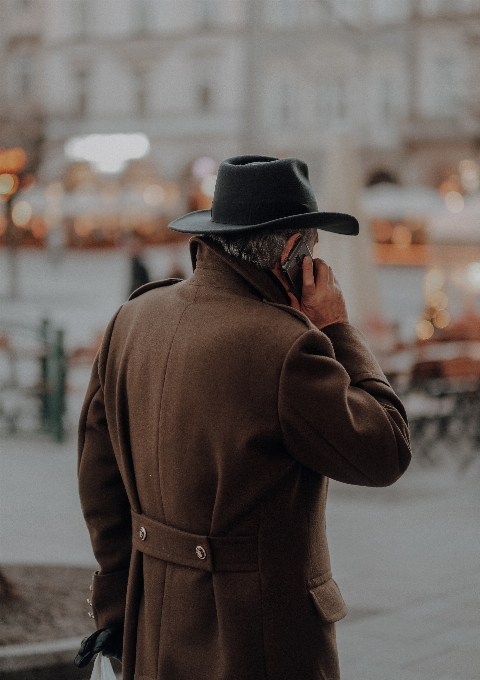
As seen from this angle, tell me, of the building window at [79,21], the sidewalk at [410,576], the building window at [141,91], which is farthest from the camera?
the building window at [79,21]

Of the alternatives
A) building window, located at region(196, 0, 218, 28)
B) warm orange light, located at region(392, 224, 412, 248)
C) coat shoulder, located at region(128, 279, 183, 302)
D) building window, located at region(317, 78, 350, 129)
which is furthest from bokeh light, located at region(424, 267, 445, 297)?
building window, located at region(196, 0, 218, 28)

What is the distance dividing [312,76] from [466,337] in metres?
35.7

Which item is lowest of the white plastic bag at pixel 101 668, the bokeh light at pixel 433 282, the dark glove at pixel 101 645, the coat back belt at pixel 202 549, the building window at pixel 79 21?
the bokeh light at pixel 433 282

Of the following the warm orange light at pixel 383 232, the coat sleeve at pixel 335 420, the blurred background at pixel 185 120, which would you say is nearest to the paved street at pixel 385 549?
the coat sleeve at pixel 335 420

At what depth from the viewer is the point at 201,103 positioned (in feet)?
163

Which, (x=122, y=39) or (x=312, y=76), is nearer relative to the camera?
(x=312, y=76)

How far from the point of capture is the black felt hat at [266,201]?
2.41 meters

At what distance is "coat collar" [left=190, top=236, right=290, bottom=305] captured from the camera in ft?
7.95

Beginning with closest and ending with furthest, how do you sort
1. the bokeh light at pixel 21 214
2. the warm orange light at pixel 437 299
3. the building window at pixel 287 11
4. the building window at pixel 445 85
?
the warm orange light at pixel 437 299, the building window at pixel 445 85, the bokeh light at pixel 21 214, the building window at pixel 287 11

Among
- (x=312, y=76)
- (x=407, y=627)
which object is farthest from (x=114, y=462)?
(x=312, y=76)

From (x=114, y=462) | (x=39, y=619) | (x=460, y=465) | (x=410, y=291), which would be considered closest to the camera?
(x=114, y=462)

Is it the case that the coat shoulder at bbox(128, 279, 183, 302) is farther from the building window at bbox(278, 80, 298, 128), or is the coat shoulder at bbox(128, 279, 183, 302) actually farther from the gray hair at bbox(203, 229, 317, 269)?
the building window at bbox(278, 80, 298, 128)

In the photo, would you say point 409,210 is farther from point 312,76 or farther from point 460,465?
point 312,76

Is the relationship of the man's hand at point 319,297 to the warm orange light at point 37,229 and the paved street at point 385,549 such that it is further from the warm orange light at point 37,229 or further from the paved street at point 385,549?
the warm orange light at point 37,229
